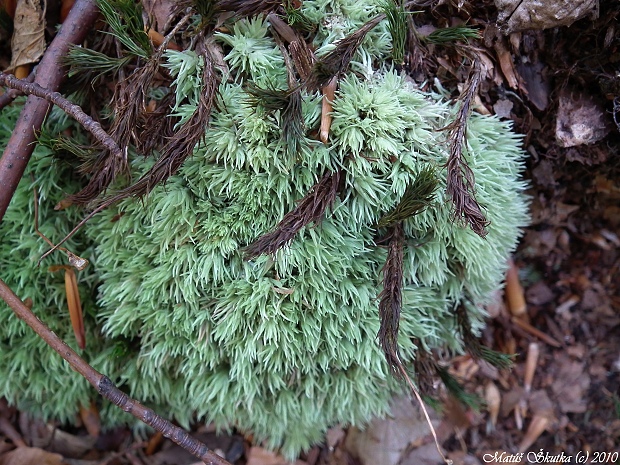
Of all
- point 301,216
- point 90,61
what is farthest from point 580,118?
point 90,61

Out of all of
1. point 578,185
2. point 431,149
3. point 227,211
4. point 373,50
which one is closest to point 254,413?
point 227,211

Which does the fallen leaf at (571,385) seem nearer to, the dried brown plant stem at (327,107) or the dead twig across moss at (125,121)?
the dried brown plant stem at (327,107)

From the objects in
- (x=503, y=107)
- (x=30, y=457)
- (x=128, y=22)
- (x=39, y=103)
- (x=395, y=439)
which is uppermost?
(x=128, y=22)

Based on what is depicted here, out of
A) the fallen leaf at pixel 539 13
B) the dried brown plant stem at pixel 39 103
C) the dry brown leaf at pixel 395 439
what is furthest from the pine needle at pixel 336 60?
the dry brown leaf at pixel 395 439

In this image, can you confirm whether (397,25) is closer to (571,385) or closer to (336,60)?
(336,60)

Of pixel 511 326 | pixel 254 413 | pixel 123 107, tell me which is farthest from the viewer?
pixel 511 326

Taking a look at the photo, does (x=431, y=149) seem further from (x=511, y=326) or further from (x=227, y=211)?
(x=511, y=326)
